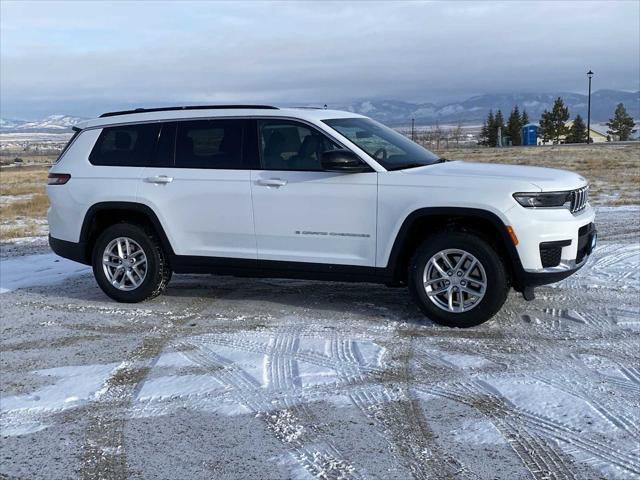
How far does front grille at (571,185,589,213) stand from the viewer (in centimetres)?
564

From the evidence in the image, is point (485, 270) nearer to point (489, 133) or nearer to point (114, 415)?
point (114, 415)

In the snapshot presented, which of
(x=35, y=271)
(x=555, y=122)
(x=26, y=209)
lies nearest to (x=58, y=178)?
(x=35, y=271)

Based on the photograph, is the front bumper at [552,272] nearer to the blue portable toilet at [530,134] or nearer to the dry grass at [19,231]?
the dry grass at [19,231]

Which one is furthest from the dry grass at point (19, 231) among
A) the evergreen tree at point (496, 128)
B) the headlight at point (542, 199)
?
the evergreen tree at point (496, 128)

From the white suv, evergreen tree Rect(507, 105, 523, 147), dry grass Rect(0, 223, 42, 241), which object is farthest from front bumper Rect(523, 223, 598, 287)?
evergreen tree Rect(507, 105, 523, 147)

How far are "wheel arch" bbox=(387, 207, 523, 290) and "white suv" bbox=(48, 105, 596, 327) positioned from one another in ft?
0.04

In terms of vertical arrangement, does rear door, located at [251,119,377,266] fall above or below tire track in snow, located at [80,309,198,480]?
above

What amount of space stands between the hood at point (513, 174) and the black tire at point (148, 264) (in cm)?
259

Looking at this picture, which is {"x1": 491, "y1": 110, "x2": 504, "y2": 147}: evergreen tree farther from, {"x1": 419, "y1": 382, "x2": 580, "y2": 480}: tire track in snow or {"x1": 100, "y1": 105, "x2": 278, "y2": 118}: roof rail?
{"x1": 419, "y1": 382, "x2": 580, "y2": 480}: tire track in snow

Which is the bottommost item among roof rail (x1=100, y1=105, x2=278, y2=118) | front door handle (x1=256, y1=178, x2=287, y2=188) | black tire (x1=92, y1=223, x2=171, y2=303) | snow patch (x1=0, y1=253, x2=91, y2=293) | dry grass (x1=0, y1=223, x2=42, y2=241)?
dry grass (x1=0, y1=223, x2=42, y2=241)

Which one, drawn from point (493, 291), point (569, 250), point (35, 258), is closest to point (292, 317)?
point (493, 291)

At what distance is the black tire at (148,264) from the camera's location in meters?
6.77

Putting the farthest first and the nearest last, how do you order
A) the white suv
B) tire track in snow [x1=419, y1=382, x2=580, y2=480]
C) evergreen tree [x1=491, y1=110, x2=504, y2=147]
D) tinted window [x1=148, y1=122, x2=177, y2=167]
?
evergreen tree [x1=491, y1=110, x2=504, y2=147], tinted window [x1=148, y1=122, x2=177, y2=167], the white suv, tire track in snow [x1=419, y1=382, x2=580, y2=480]

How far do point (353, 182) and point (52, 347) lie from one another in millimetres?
2863
